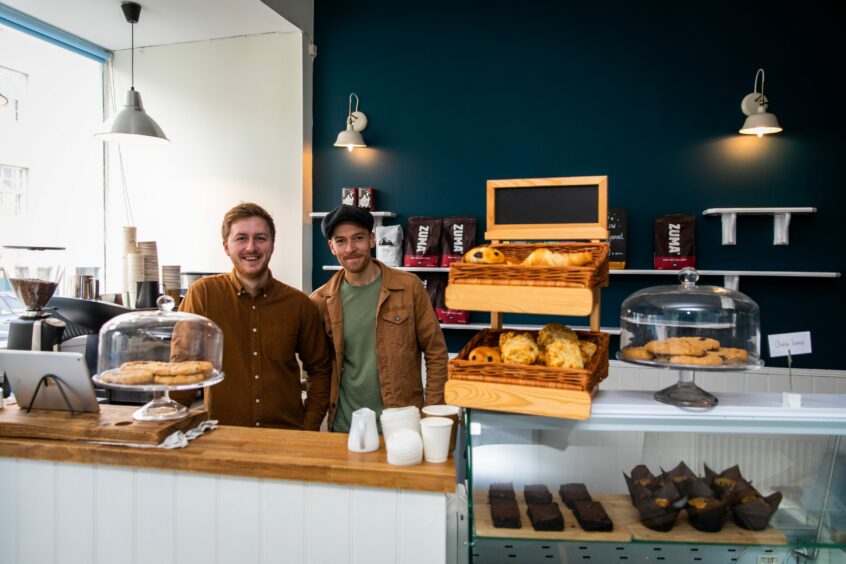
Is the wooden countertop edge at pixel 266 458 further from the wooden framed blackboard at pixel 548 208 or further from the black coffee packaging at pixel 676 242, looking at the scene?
the black coffee packaging at pixel 676 242

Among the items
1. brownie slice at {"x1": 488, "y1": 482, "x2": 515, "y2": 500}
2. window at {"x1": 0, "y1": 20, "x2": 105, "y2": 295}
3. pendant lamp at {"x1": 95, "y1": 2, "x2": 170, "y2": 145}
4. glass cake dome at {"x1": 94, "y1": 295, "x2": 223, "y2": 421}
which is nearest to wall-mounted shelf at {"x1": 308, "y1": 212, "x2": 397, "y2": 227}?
pendant lamp at {"x1": 95, "y1": 2, "x2": 170, "y2": 145}

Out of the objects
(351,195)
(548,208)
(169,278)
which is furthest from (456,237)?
(548,208)

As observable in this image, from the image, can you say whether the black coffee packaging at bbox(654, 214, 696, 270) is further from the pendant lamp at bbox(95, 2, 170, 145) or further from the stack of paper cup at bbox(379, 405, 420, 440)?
the pendant lamp at bbox(95, 2, 170, 145)

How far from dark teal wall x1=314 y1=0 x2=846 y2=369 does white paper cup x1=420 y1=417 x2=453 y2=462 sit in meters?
2.87

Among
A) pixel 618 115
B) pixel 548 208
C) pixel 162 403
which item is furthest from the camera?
pixel 618 115

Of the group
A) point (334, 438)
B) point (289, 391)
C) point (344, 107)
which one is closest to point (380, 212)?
point (344, 107)

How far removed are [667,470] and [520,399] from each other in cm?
42

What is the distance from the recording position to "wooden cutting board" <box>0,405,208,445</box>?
1.66m

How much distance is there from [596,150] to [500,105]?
0.76m

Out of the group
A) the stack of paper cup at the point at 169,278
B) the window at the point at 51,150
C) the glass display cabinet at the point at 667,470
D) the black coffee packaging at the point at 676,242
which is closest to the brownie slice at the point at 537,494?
the glass display cabinet at the point at 667,470

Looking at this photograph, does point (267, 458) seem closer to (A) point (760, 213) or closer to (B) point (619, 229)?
(B) point (619, 229)

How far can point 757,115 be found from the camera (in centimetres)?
369

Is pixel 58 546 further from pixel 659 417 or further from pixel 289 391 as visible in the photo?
pixel 659 417

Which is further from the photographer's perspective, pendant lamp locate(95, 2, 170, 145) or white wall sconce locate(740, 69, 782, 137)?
white wall sconce locate(740, 69, 782, 137)
